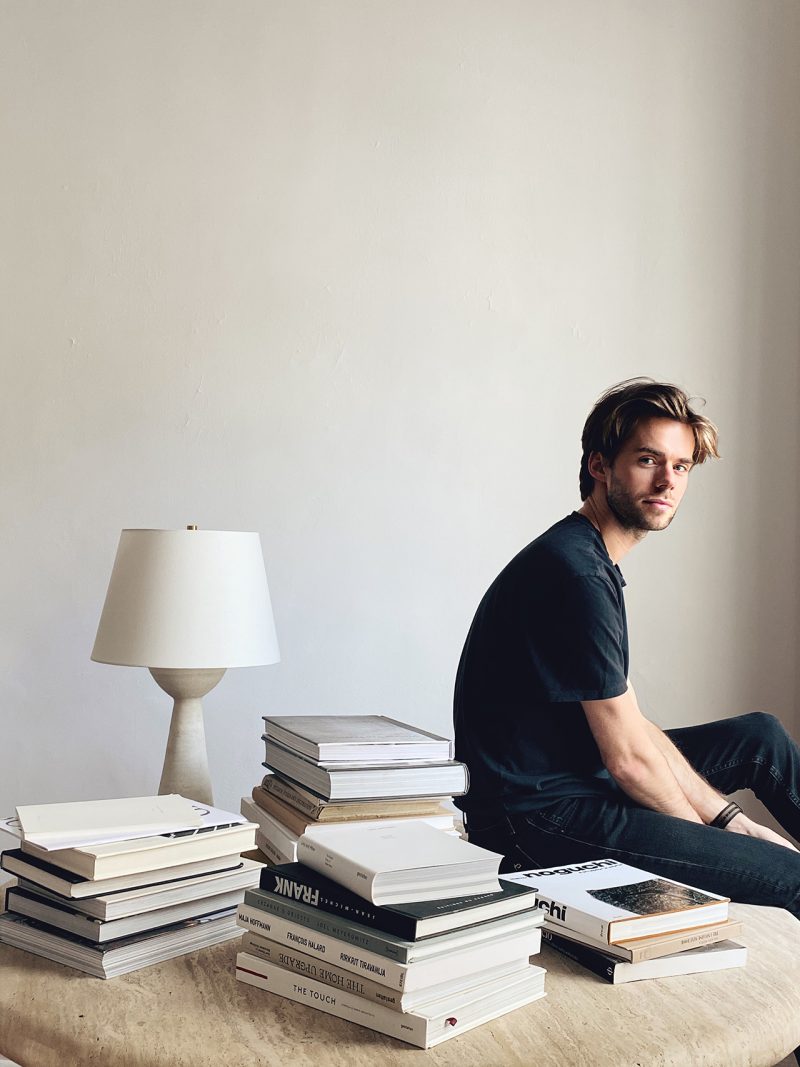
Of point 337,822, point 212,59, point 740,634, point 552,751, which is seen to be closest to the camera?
point 337,822

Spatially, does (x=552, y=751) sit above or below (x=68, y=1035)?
above

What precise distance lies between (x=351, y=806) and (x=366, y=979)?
0.39 meters

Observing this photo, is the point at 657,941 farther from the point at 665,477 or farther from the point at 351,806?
the point at 665,477

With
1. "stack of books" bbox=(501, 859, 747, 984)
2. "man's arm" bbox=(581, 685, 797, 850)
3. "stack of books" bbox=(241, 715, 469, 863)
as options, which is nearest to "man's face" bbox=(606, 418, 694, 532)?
"man's arm" bbox=(581, 685, 797, 850)

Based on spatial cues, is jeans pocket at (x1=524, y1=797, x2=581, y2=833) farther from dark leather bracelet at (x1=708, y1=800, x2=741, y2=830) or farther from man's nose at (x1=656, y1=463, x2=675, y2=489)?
man's nose at (x1=656, y1=463, x2=675, y2=489)

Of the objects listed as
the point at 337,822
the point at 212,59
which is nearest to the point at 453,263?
the point at 212,59

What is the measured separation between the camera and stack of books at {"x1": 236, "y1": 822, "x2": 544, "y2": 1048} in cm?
90

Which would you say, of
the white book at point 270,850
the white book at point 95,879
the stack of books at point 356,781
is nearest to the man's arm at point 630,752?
the stack of books at point 356,781

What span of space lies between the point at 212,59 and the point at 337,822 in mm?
1702

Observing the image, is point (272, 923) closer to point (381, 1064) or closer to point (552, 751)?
point (381, 1064)

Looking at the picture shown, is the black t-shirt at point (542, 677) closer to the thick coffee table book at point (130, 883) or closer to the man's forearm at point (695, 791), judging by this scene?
the man's forearm at point (695, 791)

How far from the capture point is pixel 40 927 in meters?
1.06

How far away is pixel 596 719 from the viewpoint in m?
1.51

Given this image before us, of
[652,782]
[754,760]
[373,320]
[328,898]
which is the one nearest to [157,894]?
[328,898]
